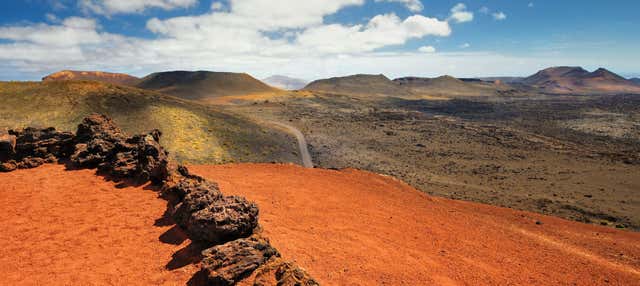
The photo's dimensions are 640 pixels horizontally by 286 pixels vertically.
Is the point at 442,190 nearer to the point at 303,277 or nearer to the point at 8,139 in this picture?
the point at 303,277

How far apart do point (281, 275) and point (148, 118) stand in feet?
115

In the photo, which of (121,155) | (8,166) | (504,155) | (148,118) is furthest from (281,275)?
(504,155)

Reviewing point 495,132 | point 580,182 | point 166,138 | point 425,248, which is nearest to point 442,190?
point 580,182

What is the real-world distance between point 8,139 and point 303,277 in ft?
52.8

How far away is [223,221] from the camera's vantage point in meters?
8.22

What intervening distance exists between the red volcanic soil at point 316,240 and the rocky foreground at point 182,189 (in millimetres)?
732

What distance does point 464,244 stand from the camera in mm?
12195

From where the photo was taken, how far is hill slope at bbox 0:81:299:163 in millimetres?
31464

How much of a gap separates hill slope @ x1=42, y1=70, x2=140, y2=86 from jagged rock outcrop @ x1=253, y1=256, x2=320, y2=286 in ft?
515

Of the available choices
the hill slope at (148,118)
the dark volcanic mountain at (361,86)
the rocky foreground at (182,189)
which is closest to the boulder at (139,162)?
the rocky foreground at (182,189)

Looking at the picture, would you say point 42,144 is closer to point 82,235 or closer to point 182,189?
point 82,235

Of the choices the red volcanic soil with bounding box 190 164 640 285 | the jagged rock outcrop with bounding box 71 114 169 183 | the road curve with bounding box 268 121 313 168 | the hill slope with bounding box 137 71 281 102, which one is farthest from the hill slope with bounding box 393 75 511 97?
the jagged rock outcrop with bounding box 71 114 169 183

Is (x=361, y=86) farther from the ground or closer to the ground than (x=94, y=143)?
farther from the ground

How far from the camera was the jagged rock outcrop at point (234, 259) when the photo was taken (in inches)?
275
